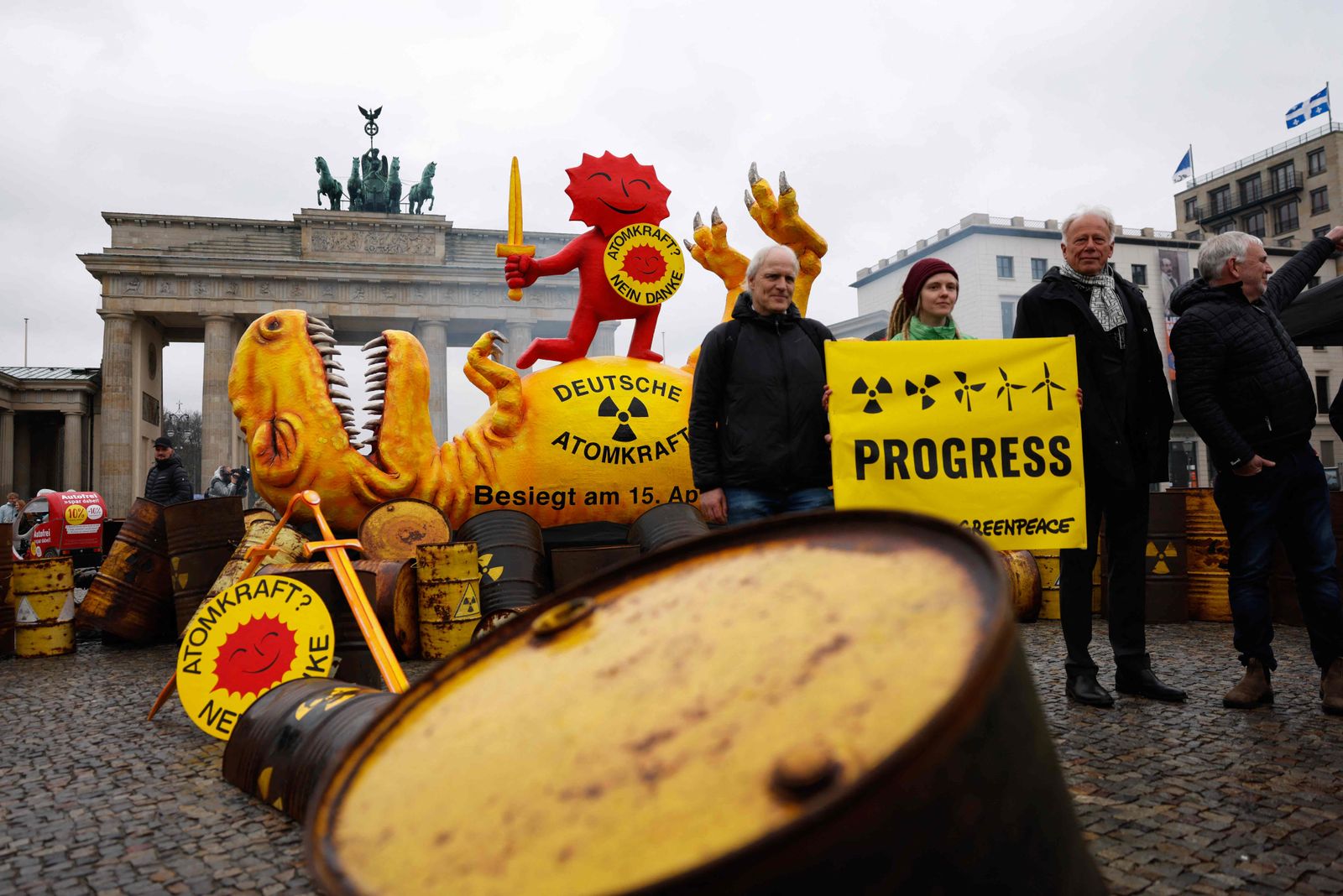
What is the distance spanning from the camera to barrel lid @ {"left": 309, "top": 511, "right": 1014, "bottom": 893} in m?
0.85

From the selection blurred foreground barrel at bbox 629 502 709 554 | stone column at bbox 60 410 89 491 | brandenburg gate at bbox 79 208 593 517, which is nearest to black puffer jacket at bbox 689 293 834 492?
blurred foreground barrel at bbox 629 502 709 554

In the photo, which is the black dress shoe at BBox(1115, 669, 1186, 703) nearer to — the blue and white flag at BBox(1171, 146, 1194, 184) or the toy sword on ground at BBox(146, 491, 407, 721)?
the toy sword on ground at BBox(146, 491, 407, 721)

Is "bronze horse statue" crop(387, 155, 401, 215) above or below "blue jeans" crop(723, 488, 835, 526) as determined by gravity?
above

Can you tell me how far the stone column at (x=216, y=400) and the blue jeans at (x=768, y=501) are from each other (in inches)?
1538

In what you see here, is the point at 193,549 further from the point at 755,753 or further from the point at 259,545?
the point at 755,753

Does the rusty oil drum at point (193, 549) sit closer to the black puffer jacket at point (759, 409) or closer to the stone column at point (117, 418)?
the black puffer jacket at point (759, 409)

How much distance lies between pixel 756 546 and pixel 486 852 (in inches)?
22.8

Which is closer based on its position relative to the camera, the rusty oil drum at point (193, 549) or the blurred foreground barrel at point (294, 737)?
the blurred foreground barrel at point (294, 737)

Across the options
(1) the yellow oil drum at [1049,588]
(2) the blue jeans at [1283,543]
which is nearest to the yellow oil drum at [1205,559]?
(1) the yellow oil drum at [1049,588]

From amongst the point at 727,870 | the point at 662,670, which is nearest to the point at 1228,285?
the point at 662,670

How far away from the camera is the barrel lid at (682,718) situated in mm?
852

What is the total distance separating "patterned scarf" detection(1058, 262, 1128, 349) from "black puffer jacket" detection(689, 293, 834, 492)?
4.01 ft

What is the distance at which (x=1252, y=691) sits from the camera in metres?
3.66

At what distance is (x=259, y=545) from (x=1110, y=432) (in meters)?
4.87
